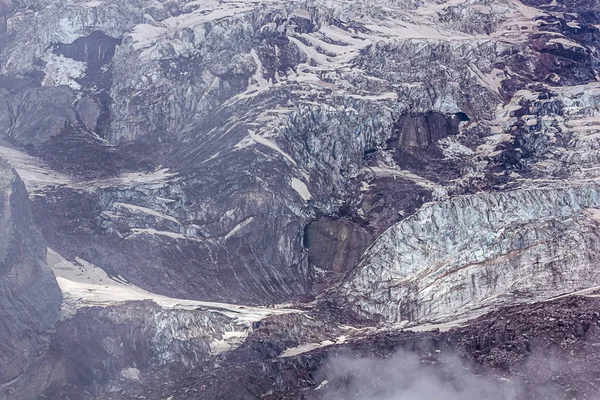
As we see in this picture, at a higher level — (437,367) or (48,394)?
(437,367)

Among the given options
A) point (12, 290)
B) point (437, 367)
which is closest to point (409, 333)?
point (437, 367)

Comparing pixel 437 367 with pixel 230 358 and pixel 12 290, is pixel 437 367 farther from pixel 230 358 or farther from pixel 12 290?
pixel 12 290

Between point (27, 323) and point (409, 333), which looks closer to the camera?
point (409, 333)

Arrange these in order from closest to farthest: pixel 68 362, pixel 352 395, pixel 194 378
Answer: pixel 352 395
pixel 194 378
pixel 68 362

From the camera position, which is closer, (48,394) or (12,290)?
(48,394)

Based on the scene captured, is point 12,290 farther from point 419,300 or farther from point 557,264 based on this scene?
point 557,264

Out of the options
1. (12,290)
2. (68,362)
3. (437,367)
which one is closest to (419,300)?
(437,367)

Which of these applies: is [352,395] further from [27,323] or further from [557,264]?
[27,323]

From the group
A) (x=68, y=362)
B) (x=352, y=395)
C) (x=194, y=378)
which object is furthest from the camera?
(x=68, y=362)

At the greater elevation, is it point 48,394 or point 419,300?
point 419,300
